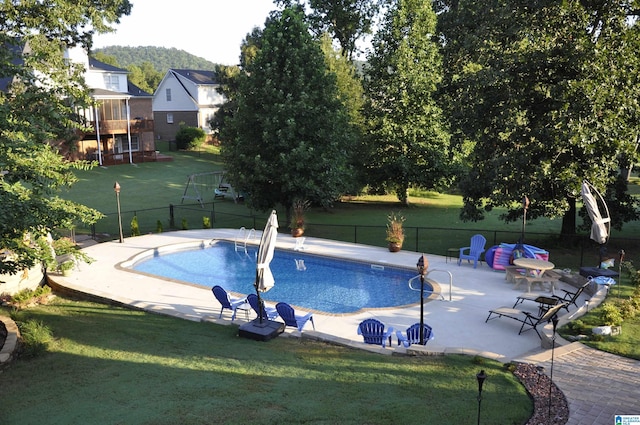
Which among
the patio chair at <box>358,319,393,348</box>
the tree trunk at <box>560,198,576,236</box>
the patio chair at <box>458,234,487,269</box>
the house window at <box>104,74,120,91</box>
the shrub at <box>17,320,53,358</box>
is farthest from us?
the house window at <box>104,74,120,91</box>

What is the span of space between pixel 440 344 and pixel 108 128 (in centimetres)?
4147

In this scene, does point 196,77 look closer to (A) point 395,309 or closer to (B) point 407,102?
(B) point 407,102

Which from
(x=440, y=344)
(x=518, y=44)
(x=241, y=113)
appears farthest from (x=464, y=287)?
(x=241, y=113)

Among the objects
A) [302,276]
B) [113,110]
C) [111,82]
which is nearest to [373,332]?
[302,276]

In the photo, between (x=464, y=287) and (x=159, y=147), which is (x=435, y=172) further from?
(x=159, y=147)

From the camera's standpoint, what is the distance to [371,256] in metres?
20.7

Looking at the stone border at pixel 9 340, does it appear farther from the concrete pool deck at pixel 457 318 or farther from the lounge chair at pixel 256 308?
the lounge chair at pixel 256 308

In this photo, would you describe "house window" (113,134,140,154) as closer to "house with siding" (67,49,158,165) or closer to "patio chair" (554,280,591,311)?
"house with siding" (67,49,158,165)

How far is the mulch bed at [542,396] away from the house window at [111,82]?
48038mm

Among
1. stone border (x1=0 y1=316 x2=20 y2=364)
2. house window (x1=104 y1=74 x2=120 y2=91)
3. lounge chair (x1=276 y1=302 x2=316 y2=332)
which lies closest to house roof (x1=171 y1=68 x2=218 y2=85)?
Answer: house window (x1=104 y1=74 x2=120 y2=91)

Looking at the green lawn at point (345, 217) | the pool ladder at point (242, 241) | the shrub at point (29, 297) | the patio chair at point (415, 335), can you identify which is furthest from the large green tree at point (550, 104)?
the shrub at point (29, 297)

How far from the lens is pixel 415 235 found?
→ 25422 millimetres

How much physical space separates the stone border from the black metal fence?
11574 millimetres

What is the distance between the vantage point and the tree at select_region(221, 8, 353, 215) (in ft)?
81.0
